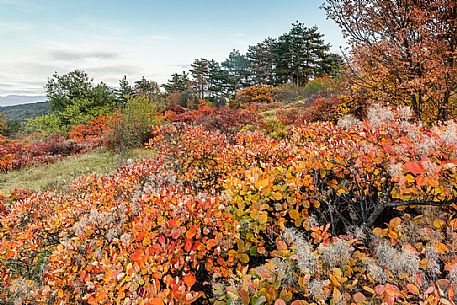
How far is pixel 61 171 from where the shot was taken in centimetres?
1001

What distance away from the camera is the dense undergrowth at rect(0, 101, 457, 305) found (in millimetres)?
1414

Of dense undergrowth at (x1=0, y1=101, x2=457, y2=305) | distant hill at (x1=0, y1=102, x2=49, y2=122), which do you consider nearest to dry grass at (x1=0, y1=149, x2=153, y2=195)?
dense undergrowth at (x1=0, y1=101, x2=457, y2=305)

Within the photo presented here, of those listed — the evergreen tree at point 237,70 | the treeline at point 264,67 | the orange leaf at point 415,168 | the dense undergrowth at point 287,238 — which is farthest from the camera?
the evergreen tree at point 237,70

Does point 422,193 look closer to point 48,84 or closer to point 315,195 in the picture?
point 315,195

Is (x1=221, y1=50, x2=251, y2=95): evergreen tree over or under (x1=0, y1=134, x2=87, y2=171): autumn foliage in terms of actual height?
over

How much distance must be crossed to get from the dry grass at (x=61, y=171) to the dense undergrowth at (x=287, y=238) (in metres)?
6.07

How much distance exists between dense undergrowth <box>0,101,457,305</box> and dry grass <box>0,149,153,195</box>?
6074 millimetres

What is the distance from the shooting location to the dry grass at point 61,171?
8570 mm

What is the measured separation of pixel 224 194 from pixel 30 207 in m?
3.35

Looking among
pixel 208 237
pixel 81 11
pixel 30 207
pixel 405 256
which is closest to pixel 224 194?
pixel 208 237

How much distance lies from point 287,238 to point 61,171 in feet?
35.2

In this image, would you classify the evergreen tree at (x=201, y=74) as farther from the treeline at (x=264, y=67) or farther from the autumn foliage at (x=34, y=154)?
the autumn foliage at (x=34, y=154)

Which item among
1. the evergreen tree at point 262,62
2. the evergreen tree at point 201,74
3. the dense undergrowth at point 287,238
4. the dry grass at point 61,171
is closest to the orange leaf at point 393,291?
the dense undergrowth at point 287,238

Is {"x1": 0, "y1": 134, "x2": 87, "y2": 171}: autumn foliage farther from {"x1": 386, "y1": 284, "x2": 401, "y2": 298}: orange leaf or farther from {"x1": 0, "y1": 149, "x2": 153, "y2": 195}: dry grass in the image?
{"x1": 386, "y1": 284, "x2": 401, "y2": 298}: orange leaf
